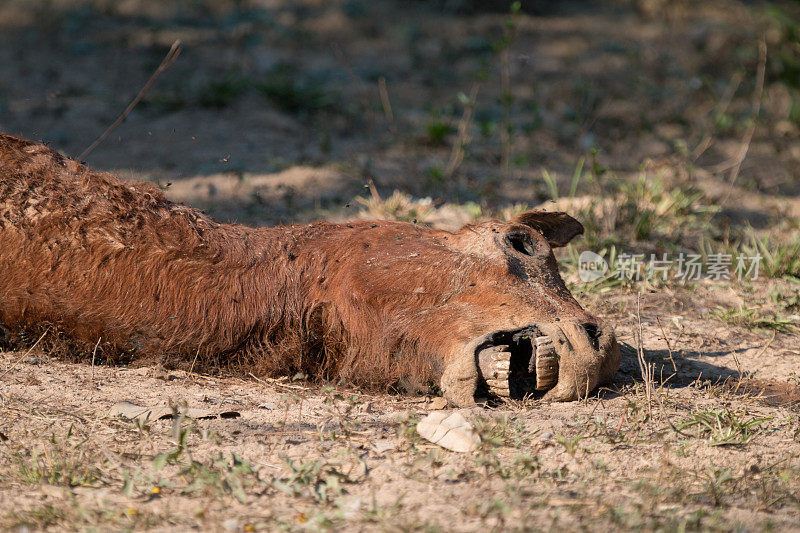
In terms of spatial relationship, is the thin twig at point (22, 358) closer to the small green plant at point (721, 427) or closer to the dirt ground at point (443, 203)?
the dirt ground at point (443, 203)

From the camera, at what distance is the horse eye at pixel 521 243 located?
9.52ft

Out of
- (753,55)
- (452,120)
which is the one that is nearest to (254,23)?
(452,120)

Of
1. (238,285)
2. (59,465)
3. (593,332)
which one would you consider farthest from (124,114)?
(593,332)

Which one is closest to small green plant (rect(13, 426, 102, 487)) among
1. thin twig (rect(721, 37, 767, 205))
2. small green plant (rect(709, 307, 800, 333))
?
small green plant (rect(709, 307, 800, 333))

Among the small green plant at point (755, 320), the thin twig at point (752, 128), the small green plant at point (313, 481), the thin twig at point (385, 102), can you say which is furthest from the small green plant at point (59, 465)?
the thin twig at point (752, 128)

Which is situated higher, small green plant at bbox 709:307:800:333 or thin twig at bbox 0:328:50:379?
thin twig at bbox 0:328:50:379

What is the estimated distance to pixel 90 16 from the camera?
8023 mm

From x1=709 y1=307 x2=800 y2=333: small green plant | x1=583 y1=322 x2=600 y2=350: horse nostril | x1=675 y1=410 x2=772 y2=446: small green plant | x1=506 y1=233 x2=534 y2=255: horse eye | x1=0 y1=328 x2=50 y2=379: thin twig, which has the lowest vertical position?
Result: x1=709 y1=307 x2=800 y2=333: small green plant

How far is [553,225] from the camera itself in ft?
10.4

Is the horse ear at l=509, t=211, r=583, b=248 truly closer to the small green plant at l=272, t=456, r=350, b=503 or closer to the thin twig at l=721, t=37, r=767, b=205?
the small green plant at l=272, t=456, r=350, b=503

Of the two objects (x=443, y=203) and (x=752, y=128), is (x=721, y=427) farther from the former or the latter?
(x=752, y=128)

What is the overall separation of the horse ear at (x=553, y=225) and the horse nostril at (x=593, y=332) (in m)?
0.56

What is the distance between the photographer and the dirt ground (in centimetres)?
212

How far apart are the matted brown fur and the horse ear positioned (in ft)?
0.52
